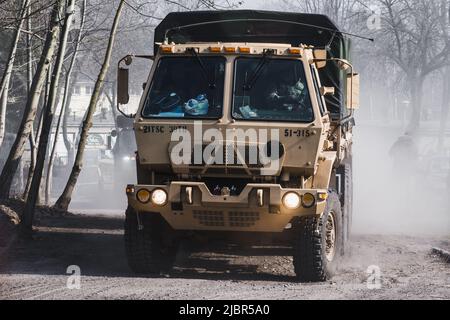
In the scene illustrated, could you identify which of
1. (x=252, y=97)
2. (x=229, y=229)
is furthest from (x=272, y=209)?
(x=252, y=97)

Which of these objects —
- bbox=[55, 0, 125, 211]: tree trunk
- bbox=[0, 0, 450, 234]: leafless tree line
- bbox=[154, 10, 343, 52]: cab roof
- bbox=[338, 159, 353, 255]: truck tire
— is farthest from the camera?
bbox=[0, 0, 450, 234]: leafless tree line

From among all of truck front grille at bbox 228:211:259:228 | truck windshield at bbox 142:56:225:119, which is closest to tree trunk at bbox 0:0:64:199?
truck windshield at bbox 142:56:225:119

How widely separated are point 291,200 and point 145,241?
191cm

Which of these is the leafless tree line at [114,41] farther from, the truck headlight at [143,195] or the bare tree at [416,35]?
the truck headlight at [143,195]

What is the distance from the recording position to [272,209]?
405 inches

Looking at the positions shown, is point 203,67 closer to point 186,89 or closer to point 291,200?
point 186,89

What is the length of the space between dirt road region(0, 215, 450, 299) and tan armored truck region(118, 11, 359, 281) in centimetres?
55

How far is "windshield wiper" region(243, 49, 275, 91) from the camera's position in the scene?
423 inches

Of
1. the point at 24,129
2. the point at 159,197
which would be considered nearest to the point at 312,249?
the point at 159,197

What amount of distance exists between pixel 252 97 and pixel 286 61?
63cm

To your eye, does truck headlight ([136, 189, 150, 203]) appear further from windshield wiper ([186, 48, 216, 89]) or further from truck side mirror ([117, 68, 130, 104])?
windshield wiper ([186, 48, 216, 89])

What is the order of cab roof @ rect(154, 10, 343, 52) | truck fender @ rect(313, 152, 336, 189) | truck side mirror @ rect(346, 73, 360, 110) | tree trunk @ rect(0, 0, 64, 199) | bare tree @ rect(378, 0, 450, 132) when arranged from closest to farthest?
truck fender @ rect(313, 152, 336, 189) < truck side mirror @ rect(346, 73, 360, 110) < cab roof @ rect(154, 10, 343, 52) < tree trunk @ rect(0, 0, 64, 199) < bare tree @ rect(378, 0, 450, 132)

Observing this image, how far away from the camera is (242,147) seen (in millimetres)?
10336
